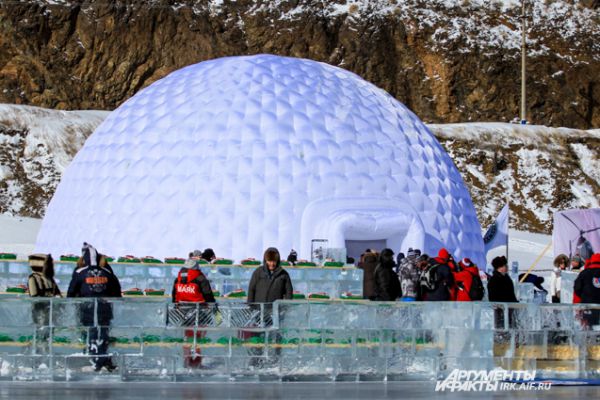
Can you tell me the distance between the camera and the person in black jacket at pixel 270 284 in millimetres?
12398

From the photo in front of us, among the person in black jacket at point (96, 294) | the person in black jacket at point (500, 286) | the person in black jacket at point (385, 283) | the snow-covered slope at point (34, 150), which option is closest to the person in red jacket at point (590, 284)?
the person in black jacket at point (500, 286)

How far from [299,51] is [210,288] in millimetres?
62328

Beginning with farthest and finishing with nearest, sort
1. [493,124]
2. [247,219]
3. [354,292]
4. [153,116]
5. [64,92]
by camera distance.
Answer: [64,92] < [493,124] < [153,116] < [247,219] < [354,292]

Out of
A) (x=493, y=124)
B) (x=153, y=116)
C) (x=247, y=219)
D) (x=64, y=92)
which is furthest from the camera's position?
(x=64, y=92)

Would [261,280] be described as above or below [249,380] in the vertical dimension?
above

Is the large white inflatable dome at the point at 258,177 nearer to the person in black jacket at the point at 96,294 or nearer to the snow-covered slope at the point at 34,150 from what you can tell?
the person in black jacket at the point at 96,294

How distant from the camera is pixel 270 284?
12.4m

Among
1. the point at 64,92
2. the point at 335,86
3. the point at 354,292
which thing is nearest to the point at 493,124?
the point at 64,92

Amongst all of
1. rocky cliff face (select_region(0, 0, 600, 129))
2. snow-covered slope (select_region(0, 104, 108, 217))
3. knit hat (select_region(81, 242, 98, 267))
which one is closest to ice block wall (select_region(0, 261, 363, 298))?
knit hat (select_region(81, 242, 98, 267))

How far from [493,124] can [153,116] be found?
1617 inches


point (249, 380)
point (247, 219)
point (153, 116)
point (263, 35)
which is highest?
point (263, 35)

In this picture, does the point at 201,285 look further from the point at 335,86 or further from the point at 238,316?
the point at 335,86

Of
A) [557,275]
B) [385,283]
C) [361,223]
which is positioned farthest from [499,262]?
[361,223]

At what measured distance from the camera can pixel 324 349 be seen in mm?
12203
